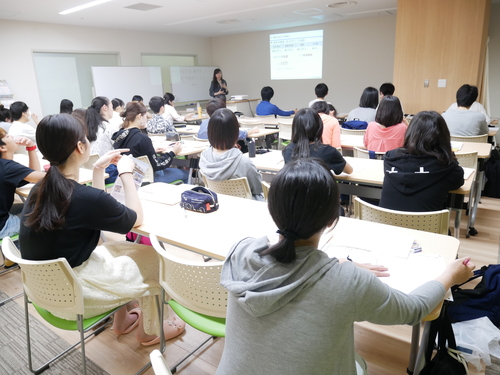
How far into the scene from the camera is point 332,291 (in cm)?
84

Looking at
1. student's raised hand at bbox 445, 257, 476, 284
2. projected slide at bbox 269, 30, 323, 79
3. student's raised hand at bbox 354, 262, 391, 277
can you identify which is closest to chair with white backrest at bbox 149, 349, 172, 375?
student's raised hand at bbox 354, 262, 391, 277

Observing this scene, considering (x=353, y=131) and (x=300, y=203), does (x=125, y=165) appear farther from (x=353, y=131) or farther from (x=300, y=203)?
(x=353, y=131)

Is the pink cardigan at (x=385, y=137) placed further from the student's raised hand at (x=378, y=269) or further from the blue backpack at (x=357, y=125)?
the student's raised hand at (x=378, y=269)

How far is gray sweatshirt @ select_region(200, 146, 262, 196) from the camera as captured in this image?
2.61 meters

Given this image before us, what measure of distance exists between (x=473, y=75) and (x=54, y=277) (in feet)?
19.1

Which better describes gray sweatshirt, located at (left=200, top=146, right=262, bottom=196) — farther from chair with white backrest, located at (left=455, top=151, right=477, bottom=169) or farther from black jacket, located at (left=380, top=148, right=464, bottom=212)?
chair with white backrest, located at (left=455, top=151, right=477, bottom=169)

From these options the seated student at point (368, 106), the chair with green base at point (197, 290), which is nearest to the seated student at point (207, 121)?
the seated student at point (368, 106)

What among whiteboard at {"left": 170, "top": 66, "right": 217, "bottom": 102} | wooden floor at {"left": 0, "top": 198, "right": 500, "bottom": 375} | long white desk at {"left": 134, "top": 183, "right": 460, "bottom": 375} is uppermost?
whiteboard at {"left": 170, "top": 66, "right": 217, "bottom": 102}

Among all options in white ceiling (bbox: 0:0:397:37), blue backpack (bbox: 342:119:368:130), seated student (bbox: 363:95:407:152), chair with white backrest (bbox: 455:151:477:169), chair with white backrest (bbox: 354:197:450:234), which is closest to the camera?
chair with white backrest (bbox: 354:197:450:234)

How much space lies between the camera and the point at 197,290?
140 centimetres

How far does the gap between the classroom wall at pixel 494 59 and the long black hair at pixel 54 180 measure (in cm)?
793

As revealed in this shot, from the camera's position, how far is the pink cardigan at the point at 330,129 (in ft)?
12.0

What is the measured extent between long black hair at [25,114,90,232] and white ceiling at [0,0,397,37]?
185 inches

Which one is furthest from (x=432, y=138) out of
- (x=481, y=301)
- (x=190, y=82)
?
(x=190, y=82)
